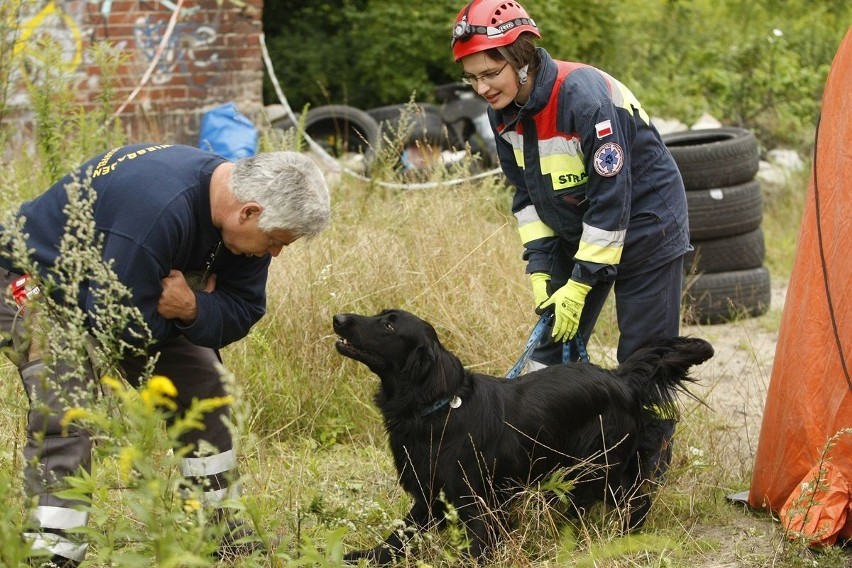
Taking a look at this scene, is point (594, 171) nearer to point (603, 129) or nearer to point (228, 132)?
point (603, 129)

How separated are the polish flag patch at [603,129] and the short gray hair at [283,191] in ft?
3.47

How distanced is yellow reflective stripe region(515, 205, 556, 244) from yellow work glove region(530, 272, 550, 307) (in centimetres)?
15

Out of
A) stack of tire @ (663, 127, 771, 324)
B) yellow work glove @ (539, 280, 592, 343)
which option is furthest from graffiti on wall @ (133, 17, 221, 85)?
yellow work glove @ (539, 280, 592, 343)

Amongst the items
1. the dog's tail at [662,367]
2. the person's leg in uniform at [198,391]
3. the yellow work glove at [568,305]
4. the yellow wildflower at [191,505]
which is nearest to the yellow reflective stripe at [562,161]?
the yellow work glove at [568,305]

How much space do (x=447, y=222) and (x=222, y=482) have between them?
2.54m

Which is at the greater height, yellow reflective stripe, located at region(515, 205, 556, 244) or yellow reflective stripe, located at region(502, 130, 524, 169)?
yellow reflective stripe, located at region(502, 130, 524, 169)

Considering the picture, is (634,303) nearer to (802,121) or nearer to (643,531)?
(643,531)

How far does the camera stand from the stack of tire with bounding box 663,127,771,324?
7.59 meters

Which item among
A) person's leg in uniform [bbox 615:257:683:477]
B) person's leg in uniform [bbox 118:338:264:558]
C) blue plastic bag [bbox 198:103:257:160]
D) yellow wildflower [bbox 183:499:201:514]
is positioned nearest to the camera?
yellow wildflower [bbox 183:499:201:514]

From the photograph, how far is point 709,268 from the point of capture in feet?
25.5

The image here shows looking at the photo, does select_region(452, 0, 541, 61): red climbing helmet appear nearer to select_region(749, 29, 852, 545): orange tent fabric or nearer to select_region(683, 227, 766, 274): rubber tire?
select_region(749, 29, 852, 545): orange tent fabric

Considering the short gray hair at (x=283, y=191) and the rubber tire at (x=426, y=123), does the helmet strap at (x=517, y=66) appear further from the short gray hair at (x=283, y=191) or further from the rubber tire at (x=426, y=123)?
the rubber tire at (x=426, y=123)

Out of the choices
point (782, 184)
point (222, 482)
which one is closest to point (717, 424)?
point (222, 482)

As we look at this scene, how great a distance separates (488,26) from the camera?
3.84 metres
